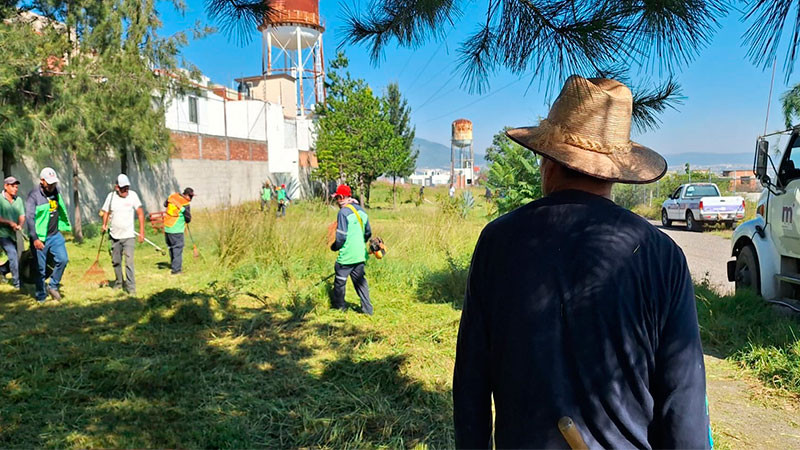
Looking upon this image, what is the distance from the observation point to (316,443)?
3412mm

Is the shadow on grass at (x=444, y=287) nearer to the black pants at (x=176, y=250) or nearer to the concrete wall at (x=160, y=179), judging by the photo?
the black pants at (x=176, y=250)

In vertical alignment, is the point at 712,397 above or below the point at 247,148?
below

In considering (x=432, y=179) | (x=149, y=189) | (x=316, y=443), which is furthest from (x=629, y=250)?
(x=432, y=179)

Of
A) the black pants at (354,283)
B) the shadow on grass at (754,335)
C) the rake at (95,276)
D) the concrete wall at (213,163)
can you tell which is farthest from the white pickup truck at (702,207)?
the rake at (95,276)

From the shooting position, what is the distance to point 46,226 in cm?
690

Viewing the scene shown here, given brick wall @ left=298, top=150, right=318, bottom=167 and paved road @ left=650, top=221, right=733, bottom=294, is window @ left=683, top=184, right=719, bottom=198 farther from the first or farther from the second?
brick wall @ left=298, top=150, right=318, bottom=167

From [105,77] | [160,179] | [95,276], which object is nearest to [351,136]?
[160,179]

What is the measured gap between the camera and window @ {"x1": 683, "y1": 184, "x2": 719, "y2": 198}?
18406mm

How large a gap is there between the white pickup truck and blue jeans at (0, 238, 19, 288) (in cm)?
1823

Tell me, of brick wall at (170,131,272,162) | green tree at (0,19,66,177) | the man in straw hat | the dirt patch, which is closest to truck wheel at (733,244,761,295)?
the dirt patch

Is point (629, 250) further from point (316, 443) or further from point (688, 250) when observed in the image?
point (688, 250)

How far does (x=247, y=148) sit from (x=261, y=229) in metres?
19.9

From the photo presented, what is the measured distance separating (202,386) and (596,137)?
3.87 m

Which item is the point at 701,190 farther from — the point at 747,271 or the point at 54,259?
the point at 54,259
